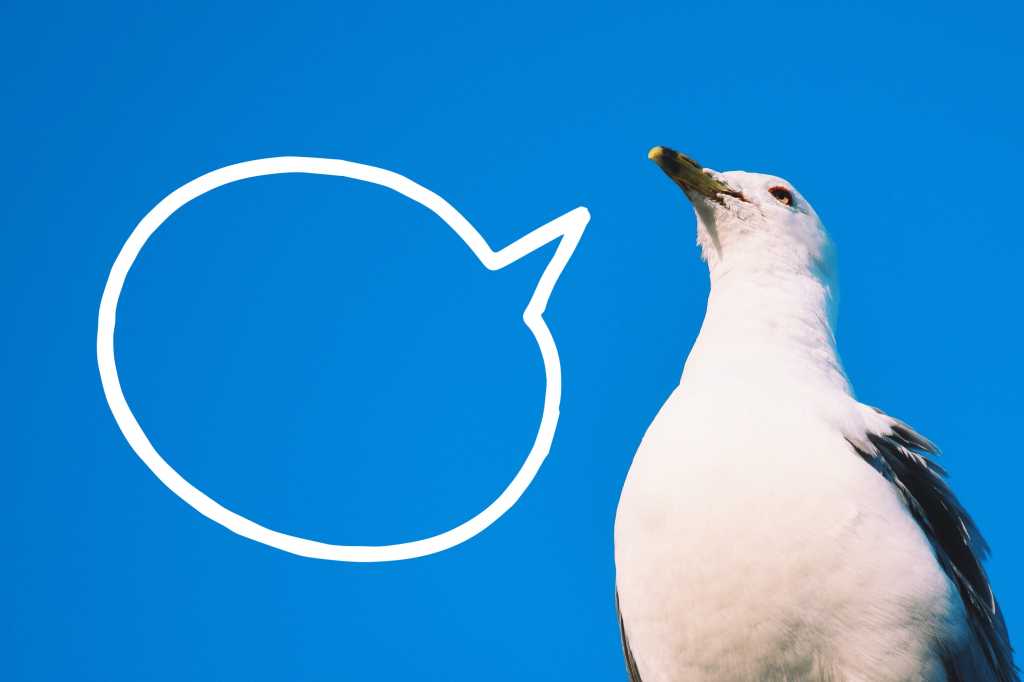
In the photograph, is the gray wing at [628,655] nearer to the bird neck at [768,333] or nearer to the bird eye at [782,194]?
the bird neck at [768,333]

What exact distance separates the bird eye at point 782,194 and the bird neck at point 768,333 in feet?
1.79

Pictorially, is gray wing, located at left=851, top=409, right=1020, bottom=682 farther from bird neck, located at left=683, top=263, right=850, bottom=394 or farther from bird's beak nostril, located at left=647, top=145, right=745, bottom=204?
bird's beak nostril, located at left=647, top=145, right=745, bottom=204

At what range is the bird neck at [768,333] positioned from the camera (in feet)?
21.6

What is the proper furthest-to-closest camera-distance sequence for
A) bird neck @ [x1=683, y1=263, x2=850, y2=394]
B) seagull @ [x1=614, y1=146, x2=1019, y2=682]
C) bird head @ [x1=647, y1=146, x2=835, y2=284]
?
bird head @ [x1=647, y1=146, x2=835, y2=284] → bird neck @ [x1=683, y1=263, x2=850, y2=394] → seagull @ [x1=614, y1=146, x2=1019, y2=682]

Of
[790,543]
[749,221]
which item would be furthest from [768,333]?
[790,543]

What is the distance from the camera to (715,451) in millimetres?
5984

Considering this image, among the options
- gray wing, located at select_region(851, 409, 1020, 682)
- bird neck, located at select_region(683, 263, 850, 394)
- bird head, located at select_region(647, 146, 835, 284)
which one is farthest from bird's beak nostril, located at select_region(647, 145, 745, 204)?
gray wing, located at select_region(851, 409, 1020, 682)

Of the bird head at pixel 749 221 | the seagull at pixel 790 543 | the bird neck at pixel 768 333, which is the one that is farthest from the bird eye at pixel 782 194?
the seagull at pixel 790 543

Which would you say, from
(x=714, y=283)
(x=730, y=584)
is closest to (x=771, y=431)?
(x=730, y=584)

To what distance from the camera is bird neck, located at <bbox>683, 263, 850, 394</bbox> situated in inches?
259

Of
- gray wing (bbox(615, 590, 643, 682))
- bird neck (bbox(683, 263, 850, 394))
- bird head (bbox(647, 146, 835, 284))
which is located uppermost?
bird head (bbox(647, 146, 835, 284))

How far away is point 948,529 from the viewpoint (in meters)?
6.52

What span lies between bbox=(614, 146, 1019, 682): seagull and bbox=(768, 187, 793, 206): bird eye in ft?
5.45

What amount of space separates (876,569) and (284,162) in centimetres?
955
